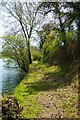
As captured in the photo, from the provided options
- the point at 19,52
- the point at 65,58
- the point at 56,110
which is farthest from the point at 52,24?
the point at 56,110

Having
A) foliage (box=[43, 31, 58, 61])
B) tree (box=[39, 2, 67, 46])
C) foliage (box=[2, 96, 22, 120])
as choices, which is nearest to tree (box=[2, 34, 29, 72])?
foliage (box=[43, 31, 58, 61])

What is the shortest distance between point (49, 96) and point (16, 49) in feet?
6.61

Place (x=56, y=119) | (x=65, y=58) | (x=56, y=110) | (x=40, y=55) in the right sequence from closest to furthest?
(x=56, y=119)
(x=56, y=110)
(x=40, y=55)
(x=65, y=58)

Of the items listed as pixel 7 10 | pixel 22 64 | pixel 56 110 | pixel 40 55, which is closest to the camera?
pixel 56 110

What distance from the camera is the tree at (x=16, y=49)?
369 cm

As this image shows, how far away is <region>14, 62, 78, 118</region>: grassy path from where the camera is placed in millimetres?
1874

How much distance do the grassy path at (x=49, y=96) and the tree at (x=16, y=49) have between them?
0.26m

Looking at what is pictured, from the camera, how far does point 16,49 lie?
14.1ft

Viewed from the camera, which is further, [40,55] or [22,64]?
[22,64]

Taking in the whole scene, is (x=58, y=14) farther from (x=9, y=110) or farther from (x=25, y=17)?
(x=9, y=110)

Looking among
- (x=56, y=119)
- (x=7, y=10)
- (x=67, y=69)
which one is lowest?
(x=56, y=119)

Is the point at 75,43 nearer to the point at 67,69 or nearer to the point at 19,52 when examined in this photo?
the point at 67,69

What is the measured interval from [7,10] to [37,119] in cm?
192

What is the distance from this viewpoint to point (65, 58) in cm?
355
